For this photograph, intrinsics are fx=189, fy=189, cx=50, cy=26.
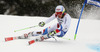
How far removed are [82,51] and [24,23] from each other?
11.2 ft

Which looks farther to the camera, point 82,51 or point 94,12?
point 94,12

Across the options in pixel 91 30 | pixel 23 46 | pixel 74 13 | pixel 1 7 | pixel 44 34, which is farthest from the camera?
pixel 74 13

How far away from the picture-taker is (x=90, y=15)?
54.6 ft

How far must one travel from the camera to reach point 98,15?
16.5m

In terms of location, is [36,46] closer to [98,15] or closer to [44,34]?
[44,34]

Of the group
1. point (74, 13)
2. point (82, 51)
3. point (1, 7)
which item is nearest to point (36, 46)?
point (82, 51)

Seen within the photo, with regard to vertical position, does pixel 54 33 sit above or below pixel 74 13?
above

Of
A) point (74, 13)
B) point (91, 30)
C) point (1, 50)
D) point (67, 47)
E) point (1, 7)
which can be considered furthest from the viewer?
point (74, 13)

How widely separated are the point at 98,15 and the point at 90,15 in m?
0.68

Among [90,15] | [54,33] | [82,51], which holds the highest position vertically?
[54,33]

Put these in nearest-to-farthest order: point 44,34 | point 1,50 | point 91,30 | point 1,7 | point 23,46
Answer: point 1,50 → point 23,46 → point 44,34 → point 91,30 → point 1,7

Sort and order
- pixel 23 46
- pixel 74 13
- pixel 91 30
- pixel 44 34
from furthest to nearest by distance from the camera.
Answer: pixel 74 13
pixel 91 30
pixel 44 34
pixel 23 46

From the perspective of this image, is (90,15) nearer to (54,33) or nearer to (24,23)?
(24,23)

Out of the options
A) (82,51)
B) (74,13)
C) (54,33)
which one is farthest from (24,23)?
(74,13)
